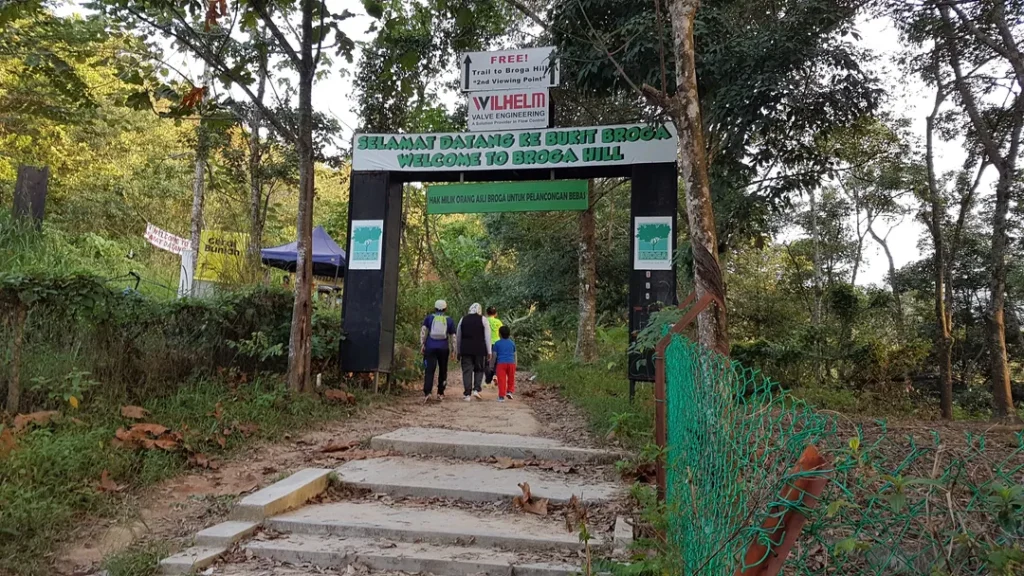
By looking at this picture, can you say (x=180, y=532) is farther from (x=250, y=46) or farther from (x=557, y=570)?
(x=250, y=46)

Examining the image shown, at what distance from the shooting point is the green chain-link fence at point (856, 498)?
111 cm

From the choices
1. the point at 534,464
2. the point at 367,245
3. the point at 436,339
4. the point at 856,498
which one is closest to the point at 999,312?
the point at 436,339

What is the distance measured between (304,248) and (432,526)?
4748mm

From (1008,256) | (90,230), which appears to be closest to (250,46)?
(90,230)

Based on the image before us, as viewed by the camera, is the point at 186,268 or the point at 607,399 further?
the point at 186,268

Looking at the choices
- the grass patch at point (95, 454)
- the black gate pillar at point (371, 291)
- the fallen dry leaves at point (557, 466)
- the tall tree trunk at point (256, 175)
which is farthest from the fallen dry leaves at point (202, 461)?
the tall tree trunk at point (256, 175)

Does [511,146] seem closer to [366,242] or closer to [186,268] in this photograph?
[366,242]

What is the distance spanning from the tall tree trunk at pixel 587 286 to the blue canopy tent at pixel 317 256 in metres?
5.13

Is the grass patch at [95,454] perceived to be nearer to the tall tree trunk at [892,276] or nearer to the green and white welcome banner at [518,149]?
the green and white welcome banner at [518,149]

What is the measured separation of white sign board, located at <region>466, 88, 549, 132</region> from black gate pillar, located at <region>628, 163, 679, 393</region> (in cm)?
160

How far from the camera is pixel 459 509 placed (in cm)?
447

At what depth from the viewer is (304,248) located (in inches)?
309

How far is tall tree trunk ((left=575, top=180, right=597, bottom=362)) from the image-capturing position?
508 inches

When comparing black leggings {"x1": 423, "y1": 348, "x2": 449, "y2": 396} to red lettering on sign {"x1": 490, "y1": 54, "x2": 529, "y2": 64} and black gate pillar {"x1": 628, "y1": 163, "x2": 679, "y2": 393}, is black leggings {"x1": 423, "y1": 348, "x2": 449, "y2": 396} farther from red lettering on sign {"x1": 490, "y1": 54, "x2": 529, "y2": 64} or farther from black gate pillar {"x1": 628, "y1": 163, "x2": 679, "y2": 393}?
red lettering on sign {"x1": 490, "y1": 54, "x2": 529, "y2": 64}
